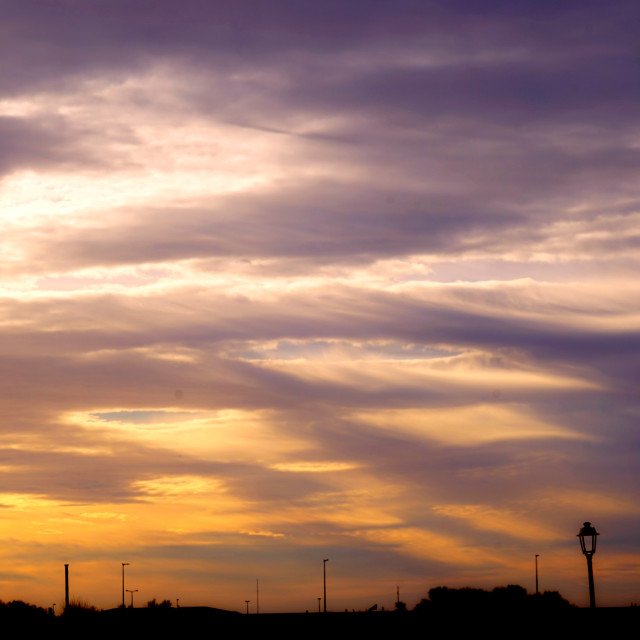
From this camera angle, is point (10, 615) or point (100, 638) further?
point (10, 615)

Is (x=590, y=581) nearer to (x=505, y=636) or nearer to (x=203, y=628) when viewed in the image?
(x=505, y=636)

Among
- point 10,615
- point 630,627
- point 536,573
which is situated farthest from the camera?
point 536,573

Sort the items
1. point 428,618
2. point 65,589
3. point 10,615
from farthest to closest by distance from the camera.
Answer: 1. point 65,589
2. point 10,615
3. point 428,618

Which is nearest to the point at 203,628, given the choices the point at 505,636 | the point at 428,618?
the point at 428,618

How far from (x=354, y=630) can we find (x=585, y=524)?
831 cm

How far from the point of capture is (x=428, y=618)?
1348 inches

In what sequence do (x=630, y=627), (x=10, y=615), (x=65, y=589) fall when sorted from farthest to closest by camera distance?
1. (x=65, y=589)
2. (x=10, y=615)
3. (x=630, y=627)

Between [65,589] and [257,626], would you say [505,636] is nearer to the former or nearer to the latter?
[257,626]

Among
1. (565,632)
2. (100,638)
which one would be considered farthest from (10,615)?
(565,632)

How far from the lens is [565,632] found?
3256cm

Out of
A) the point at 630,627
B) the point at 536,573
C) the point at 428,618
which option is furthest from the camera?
the point at 536,573

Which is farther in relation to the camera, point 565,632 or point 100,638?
point 100,638

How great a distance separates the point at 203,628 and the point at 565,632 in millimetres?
12104

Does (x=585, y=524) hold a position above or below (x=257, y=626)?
above
